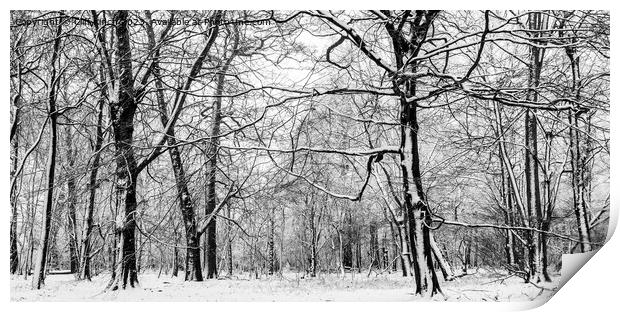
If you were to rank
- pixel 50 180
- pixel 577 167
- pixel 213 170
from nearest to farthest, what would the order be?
pixel 577 167
pixel 213 170
pixel 50 180

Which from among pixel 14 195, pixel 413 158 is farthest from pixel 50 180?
pixel 413 158

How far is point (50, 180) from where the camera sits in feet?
16.4

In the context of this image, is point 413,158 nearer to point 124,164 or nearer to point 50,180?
point 124,164

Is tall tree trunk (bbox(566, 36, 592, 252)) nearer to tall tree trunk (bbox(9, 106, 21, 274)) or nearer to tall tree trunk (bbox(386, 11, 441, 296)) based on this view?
tall tree trunk (bbox(386, 11, 441, 296))

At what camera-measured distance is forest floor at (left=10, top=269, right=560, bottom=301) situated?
473 cm

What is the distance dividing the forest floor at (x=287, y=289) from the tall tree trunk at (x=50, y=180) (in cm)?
11

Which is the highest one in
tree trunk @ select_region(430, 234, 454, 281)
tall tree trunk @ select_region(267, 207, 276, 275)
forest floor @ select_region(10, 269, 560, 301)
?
tall tree trunk @ select_region(267, 207, 276, 275)

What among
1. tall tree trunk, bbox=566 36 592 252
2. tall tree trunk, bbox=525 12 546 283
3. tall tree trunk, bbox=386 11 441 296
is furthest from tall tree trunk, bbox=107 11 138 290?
tall tree trunk, bbox=566 36 592 252

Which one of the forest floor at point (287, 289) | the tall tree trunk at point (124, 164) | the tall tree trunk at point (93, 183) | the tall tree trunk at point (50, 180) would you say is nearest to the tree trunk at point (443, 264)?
the forest floor at point (287, 289)

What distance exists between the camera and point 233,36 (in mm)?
4902

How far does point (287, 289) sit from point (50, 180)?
234 centimetres

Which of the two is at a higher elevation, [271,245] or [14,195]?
[14,195]

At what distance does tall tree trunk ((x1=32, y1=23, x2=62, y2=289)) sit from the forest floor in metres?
0.11
